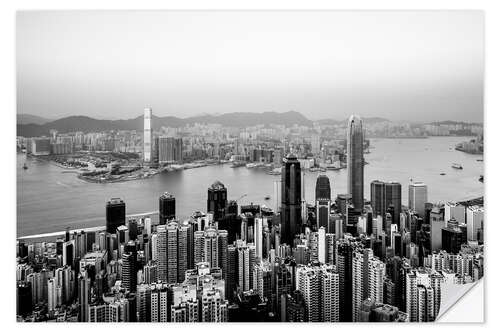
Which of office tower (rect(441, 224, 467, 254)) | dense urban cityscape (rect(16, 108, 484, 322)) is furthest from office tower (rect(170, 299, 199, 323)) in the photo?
office tower (rect(441, 224, 467, 254))

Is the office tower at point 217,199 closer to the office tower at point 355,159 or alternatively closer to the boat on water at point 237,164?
the boat on water at point 237,164

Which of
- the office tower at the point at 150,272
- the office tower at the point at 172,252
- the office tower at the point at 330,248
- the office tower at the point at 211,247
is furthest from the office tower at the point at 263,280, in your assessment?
the office tower at the point at 150,272

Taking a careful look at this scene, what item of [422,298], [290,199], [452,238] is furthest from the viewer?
[290,199]

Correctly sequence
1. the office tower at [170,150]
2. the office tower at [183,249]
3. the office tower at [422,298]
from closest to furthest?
1. the office tower at [422,298]
2. the office tower at [183,249]
3. the office tower at [170,150]

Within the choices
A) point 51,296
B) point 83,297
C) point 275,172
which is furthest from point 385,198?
point 51,296

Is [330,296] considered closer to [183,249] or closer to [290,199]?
[290,199]

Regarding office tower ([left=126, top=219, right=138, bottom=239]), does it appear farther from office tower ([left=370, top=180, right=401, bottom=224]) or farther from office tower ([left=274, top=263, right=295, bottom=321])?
office tower ([left=370, top=180, right=401, bottom=224])
